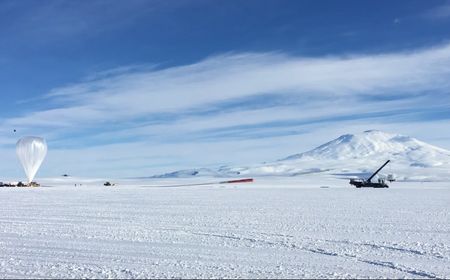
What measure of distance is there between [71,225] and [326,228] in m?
8.09

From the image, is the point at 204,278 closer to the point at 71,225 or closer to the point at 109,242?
the point at 109,242

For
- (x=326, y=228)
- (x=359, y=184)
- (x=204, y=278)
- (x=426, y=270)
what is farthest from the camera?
(x=359, y=184)

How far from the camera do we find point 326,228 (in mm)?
16406

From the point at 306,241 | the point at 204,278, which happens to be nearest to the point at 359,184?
the point at 306,241

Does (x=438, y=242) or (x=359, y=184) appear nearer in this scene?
(x=438, y=242)

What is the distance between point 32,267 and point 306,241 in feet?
21.5

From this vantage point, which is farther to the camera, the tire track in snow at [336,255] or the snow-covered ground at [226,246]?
the snow-covered ground at [226,246]

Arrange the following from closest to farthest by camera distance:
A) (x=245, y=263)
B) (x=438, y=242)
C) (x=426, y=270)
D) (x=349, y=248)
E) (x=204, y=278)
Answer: (x=204, y=278), (x=426, y=270), (x=245, y=263), (x=349, y=248), (x=438, y=242)

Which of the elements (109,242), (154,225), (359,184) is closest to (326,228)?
(154,225)

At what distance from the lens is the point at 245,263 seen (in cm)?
1078

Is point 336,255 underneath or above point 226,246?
underneath

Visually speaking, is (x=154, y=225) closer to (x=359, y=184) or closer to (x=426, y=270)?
(x=426, y=270)

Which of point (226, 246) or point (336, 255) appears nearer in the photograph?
point (336, 255)

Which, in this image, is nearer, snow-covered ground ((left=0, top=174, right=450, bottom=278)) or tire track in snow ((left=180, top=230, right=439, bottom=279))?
tire track in snow ((left=180, top=230, right=439, bottom=279))
